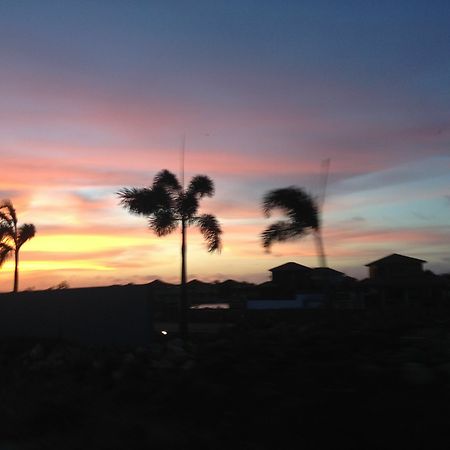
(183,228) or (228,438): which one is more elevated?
(183,228)

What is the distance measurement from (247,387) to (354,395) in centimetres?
165

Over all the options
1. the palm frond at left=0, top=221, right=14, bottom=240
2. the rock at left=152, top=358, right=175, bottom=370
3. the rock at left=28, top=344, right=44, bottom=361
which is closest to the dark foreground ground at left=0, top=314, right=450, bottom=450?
the rock at left=152, top=358, right=175, bottom=370

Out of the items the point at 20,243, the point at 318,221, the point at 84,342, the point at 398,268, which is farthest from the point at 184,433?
the point at 398,268

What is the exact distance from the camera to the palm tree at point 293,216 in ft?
59.0

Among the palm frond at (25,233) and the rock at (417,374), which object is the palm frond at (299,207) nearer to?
the rock at (417,374)

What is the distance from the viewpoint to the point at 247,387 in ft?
31.1

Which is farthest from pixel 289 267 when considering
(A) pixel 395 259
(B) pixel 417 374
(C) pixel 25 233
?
(B) pixel 417 374

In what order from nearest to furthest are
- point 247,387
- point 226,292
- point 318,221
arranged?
point 247,387 < point 318,221 < point 226,292

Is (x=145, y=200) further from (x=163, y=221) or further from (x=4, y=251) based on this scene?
(x=4, y=251)

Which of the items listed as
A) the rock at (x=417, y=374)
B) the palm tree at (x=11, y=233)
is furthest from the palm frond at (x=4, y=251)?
the rock at (x=417, y=374)

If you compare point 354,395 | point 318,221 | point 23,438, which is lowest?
point 23,438

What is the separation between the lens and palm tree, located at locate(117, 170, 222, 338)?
94.8ft

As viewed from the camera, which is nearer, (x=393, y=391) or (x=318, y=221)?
(x=393, y=391)

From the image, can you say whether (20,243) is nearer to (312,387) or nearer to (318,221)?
(318,221)
